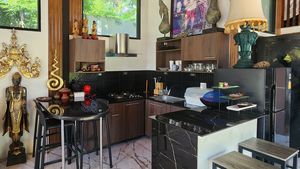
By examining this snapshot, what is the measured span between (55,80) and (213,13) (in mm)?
2648

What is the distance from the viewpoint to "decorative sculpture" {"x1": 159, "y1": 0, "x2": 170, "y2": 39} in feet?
13.2

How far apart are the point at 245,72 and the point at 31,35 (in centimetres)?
309

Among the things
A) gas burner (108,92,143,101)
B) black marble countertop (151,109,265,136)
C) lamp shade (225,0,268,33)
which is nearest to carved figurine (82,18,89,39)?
gas burner (108,92,143,101)

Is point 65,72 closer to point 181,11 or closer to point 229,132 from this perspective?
point 181,11

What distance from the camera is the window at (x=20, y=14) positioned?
10.5 feet

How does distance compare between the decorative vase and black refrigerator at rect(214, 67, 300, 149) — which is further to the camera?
the decorative vase

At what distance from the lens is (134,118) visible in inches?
155

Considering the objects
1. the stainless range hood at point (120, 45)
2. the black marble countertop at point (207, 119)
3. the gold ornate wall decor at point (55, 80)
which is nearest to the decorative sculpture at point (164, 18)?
the stainless range hood at point (120, 45)

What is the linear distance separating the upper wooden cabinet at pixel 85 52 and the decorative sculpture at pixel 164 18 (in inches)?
45.5

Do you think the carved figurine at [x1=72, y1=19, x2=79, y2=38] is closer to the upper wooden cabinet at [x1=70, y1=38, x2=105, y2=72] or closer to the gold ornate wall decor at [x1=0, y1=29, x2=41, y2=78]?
the upper wooden cabinet at [x1=70, y1=38, x2=105, y2=72]

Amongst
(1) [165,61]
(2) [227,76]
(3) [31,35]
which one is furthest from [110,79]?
(2) [227,76]

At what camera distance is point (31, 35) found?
3.37m

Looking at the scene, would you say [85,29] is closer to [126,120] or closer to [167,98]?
[126,120]

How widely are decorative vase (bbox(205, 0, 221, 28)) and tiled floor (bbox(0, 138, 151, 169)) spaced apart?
2.21 meters
